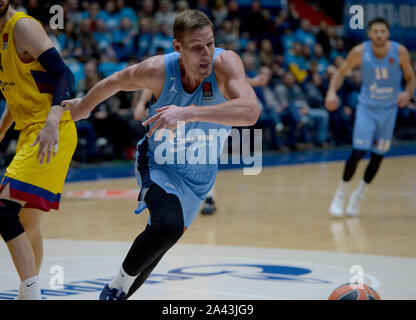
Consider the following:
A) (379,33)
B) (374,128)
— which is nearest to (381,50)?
(379,33)

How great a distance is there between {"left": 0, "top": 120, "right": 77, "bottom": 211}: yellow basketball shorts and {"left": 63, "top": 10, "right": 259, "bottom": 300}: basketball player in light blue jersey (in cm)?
26

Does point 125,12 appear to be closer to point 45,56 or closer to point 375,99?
point 375,99

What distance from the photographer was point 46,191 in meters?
4.07

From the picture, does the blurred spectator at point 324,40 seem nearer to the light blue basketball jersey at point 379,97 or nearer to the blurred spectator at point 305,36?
the blurred spectator at point 305,36

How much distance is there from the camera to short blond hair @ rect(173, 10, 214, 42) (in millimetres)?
3729

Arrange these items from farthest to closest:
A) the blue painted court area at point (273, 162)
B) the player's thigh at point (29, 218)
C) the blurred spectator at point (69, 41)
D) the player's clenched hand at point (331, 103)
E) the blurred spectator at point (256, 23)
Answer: the blurred spectator at point (256, 23), the blurred spectator at point (69, 41), the blue painted court area at point (273, 162), the player's clenched hand at point (331, 103), the player's thigh at point (29, 218)

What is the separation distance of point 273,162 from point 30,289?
34.8ft

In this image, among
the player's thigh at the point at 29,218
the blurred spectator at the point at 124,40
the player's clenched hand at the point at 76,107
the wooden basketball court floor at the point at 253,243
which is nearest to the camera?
the player's clenched hand at the point at 76,107

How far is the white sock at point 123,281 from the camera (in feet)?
12.4

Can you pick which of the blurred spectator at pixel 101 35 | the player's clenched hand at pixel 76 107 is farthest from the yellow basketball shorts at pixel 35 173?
the blurred spectator at pixel 101 35

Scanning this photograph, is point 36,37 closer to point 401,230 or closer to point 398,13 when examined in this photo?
point 401,230
